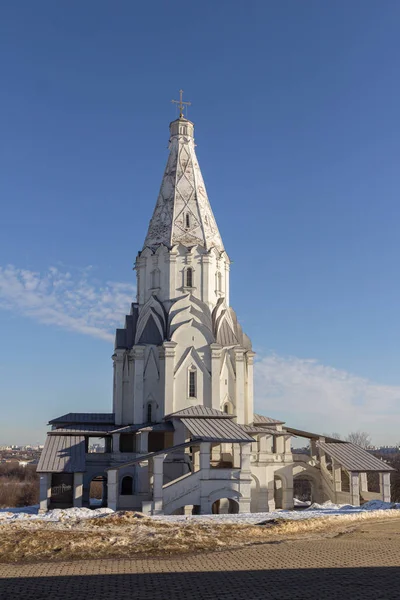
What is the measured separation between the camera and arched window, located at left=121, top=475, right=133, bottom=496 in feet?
107

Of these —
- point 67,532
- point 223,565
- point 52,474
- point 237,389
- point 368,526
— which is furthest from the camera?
point 237,389

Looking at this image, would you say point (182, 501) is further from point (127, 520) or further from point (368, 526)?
→ point (368, 526)

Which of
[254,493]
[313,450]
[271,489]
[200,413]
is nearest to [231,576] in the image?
[200,413]

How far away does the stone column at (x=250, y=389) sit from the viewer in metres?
35.1

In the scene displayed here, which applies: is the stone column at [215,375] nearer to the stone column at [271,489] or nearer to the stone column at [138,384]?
the stone column at [138,384]

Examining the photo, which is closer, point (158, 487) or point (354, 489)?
point (158, 487)

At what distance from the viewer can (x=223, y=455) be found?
32250mm

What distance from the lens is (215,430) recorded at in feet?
95.9

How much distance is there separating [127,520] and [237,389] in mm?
13885

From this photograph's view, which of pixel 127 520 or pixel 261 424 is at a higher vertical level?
pixel 261 424

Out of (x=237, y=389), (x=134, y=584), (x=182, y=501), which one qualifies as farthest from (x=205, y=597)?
(x=237, y=389)

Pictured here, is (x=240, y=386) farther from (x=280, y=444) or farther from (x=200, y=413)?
(x=200, y=413)

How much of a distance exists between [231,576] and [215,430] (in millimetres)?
16277

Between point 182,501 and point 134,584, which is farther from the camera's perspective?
point 182,501
